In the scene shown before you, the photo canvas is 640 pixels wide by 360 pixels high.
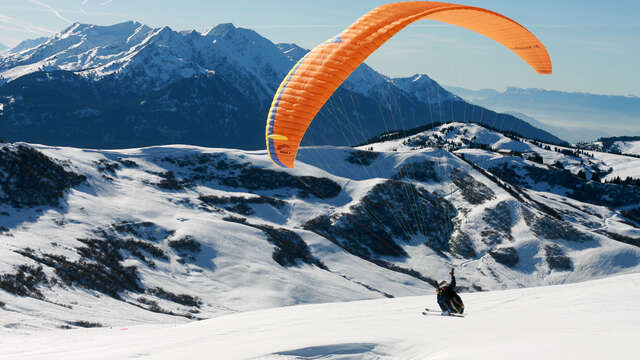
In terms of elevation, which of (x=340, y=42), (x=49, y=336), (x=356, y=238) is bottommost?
(x=356, y=238)

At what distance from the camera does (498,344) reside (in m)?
8.30

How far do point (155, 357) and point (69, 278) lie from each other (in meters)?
33.6

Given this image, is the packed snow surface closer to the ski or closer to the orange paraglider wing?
the ski

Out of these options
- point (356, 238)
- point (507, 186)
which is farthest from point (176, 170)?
point (507, 186)

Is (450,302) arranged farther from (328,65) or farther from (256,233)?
(256,233)

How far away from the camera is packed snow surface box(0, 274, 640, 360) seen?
8062mm

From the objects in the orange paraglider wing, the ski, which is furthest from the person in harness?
the orange paraglider wing

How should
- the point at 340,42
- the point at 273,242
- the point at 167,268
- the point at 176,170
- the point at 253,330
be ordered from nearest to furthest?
the point at 253,330
the point at 340,42
the point at 167,268
the point at 273,242
the point at 176,170

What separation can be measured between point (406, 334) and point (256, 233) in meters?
54.5

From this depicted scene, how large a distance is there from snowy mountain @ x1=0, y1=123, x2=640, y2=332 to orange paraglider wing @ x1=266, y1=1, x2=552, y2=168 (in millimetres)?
18174

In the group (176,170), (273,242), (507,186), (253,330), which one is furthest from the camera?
(507,186)

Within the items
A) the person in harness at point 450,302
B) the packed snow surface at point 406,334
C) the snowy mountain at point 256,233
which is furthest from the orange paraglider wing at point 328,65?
the snowy mountain at point 256,233

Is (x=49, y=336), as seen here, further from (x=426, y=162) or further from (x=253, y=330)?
(x=426, y=162)

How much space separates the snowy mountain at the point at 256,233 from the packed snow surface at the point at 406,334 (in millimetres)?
13683
